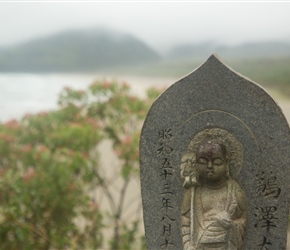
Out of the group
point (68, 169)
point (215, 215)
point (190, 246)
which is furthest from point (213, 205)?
point (68, 169)

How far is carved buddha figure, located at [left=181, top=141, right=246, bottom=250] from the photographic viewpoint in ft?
9.04

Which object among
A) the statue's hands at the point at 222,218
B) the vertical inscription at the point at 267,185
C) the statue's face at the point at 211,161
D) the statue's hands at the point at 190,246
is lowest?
the statue's hands at the point at 190,246

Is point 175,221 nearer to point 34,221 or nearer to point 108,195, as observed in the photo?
point 34,221

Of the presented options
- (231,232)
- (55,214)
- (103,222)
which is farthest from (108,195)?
(231,232)

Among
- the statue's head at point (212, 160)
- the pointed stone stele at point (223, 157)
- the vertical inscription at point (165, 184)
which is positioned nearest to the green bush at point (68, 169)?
the vertical inscription at point (165, 184)

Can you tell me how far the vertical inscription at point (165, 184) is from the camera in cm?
297

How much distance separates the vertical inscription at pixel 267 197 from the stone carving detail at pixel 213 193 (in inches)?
3.8

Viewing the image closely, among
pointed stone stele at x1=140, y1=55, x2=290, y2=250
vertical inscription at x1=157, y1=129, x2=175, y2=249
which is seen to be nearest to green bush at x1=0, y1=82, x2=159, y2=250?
vertical inscription at x1=157, y1=129, x2=175, y2=249

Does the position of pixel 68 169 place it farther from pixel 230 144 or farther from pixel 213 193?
pixel 230 144

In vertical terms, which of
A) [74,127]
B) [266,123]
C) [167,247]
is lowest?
[167,247]

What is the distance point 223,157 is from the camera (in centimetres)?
276

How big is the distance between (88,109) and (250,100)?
2.90m

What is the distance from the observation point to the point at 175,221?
9.91 ft

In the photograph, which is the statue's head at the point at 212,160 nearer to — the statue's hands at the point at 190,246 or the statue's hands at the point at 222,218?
the statue's hands at the point at 222,218
